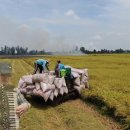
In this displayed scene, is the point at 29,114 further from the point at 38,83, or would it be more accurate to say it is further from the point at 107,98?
the point at 107,98

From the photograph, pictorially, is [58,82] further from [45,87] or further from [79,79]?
[79,79]

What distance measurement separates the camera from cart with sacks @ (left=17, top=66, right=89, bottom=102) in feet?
53.0

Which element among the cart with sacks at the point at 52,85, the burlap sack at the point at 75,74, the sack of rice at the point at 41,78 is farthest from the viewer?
the burlap sack at the point at 75,74

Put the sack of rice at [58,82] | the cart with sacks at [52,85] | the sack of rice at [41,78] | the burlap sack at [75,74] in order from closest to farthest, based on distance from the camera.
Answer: the cart with sacks at [52,85], the sack of rice at [41,78], the sack of rice at [58,82], the burlap sack at [75,74]

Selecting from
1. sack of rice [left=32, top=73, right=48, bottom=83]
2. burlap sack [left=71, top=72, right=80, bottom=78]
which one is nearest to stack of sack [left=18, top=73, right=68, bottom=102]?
sack of rice [left=32, top=73, right=48, bottom=83]

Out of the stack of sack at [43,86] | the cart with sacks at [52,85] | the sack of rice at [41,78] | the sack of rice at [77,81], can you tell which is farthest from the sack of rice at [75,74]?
Result: the sack of rice at [41,78]

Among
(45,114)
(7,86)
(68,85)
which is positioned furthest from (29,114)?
(7,86)

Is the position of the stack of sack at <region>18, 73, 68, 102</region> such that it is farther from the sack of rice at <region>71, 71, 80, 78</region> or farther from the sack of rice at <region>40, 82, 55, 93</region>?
the sack of rice at <region>71, 71, 80, 78</region>

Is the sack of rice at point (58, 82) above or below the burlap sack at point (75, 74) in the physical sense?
below

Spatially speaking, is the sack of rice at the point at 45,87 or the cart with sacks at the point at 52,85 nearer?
the sack of rice at the point at 45,87

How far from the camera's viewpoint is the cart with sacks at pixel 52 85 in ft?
53.0

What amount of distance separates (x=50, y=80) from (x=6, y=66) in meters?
12.2

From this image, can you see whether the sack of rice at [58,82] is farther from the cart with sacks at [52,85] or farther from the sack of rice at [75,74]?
the sack of rice at [75,74]

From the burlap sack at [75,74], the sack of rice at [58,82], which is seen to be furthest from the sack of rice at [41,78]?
the burlap sack at [75,74]
